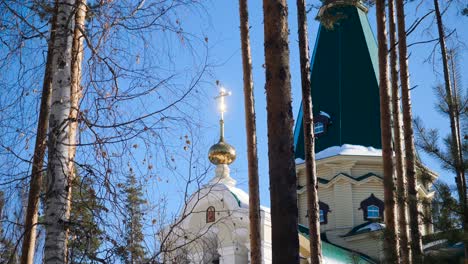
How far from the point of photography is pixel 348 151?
2703 centimetres

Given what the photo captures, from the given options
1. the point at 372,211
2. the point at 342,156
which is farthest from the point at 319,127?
the point at 372,211

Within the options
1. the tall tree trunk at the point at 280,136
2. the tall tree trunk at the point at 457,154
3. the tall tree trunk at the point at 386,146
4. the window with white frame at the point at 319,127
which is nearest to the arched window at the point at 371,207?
the window with white frame at the point at 319,127

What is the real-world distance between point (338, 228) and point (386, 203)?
16.8m

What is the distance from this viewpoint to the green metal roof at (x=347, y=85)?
27938 mm

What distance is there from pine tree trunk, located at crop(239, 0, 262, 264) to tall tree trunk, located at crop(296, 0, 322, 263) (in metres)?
1.32

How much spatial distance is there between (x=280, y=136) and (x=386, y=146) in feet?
16.7

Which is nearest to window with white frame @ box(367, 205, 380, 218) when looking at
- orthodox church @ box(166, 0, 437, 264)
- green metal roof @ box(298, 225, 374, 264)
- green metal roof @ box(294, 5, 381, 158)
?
orthodox church @ box(166, 0, 437, 264)

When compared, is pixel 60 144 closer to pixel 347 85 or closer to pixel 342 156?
pixel 342 156

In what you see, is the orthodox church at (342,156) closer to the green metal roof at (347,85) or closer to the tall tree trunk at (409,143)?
the green metal roof at (347,85)

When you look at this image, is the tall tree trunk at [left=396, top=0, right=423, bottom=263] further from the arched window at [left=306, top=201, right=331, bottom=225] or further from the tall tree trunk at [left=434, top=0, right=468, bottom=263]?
the arched window at [left=306, top=201, right=331, bottom=225]

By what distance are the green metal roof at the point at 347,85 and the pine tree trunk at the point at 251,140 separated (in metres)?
15.7

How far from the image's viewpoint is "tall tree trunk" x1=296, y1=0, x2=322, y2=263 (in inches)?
394

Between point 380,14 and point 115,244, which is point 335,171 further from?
point 115,244

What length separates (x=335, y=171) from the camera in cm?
2698
